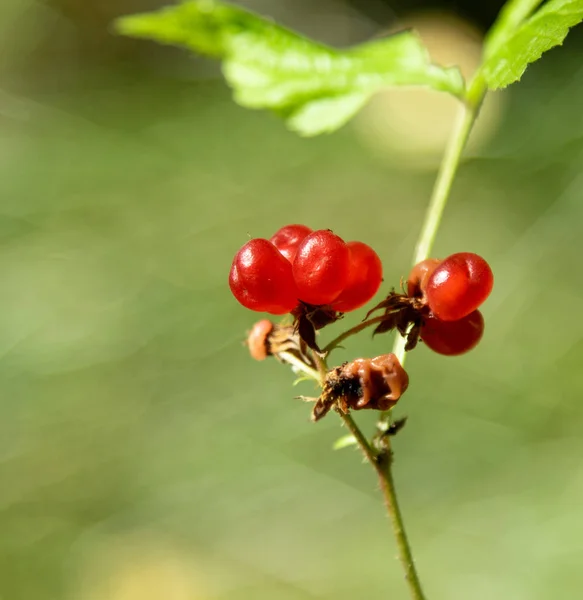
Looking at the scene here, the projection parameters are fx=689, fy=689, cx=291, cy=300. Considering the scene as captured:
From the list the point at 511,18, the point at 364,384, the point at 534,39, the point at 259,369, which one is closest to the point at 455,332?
the point at 364,384

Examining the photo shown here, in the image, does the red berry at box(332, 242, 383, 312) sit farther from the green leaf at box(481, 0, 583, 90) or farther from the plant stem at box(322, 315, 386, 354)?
the green leaf at box(481, 0, 583, 90)

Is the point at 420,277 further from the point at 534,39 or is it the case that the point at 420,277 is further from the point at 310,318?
the point at 534,39

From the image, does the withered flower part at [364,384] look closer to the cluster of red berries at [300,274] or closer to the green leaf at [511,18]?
the cluster of red berries at [300,274]

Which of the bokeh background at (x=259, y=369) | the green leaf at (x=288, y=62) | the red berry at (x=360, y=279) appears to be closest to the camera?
the red berry at (x=360, y=279)

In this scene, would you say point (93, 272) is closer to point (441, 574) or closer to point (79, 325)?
point (79, 325)

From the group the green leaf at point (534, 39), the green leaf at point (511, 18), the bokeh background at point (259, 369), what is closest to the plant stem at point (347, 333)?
the green leaf at point (534, 39)

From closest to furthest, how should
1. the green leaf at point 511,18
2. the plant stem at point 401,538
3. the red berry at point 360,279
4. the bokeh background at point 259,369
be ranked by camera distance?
1. the plant stem at point 401,538
2. the red berry at point 360,279
3. the green leaf at point 511,18
4. the bokeh background at point 259,369
